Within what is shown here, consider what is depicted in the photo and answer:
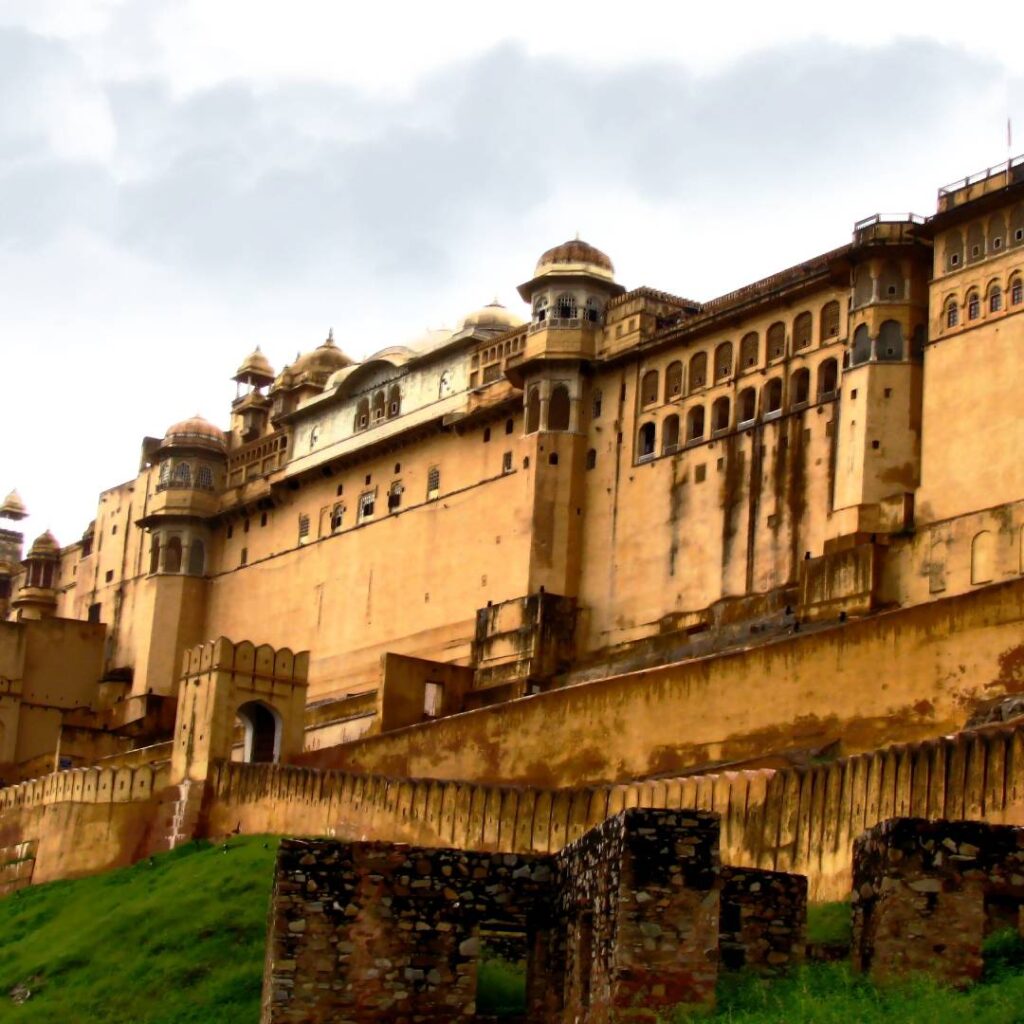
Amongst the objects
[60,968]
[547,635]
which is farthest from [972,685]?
[547,635]

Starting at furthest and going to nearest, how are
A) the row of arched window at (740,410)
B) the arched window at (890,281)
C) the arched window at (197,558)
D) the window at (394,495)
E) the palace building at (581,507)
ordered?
the arched window at (197,558)
the window at (394,495)
the row of arched window at (740,410)
the arched window at (890,281)
the palace building at (581,507)

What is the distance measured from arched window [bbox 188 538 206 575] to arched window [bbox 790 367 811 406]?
20.8m

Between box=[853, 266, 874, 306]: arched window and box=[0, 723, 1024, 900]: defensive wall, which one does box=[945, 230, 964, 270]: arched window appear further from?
box=[0, 723, 1024, 900]: defensive wall

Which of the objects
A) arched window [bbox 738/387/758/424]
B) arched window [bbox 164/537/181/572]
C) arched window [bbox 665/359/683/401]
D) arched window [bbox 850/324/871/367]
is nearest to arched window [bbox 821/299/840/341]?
arched window [bbox 850/324/871/367]

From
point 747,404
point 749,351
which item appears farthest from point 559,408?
point 747,404

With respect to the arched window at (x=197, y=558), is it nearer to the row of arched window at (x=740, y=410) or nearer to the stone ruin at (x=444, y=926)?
the row of arched window at (x=740, y=410)

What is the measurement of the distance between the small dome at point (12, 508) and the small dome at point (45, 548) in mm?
7745

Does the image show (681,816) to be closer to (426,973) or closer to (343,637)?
(426,973)

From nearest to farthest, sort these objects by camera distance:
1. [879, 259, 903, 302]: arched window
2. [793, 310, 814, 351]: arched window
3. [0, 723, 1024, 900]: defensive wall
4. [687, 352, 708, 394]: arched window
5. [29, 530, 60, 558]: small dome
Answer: [0, 723, 1024, 900]: defensive wall, [879, 259, 903, 302]: arched window, [793, 310, 814, 351]: arched window, [687, 352, 708, 394]: arched window, [29, 530, 60, 558]: small dome

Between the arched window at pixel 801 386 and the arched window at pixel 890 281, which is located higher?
the arched window at pixel 890 281

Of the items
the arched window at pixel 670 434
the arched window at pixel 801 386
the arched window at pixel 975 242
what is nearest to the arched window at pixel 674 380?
the arched window at pixel 670 434

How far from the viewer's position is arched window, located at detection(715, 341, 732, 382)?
42.4m

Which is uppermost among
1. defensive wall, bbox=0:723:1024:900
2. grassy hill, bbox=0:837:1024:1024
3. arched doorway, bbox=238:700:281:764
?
arched doorway, bbox=238:700:281:764

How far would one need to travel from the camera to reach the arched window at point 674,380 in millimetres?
Answer: 43219
